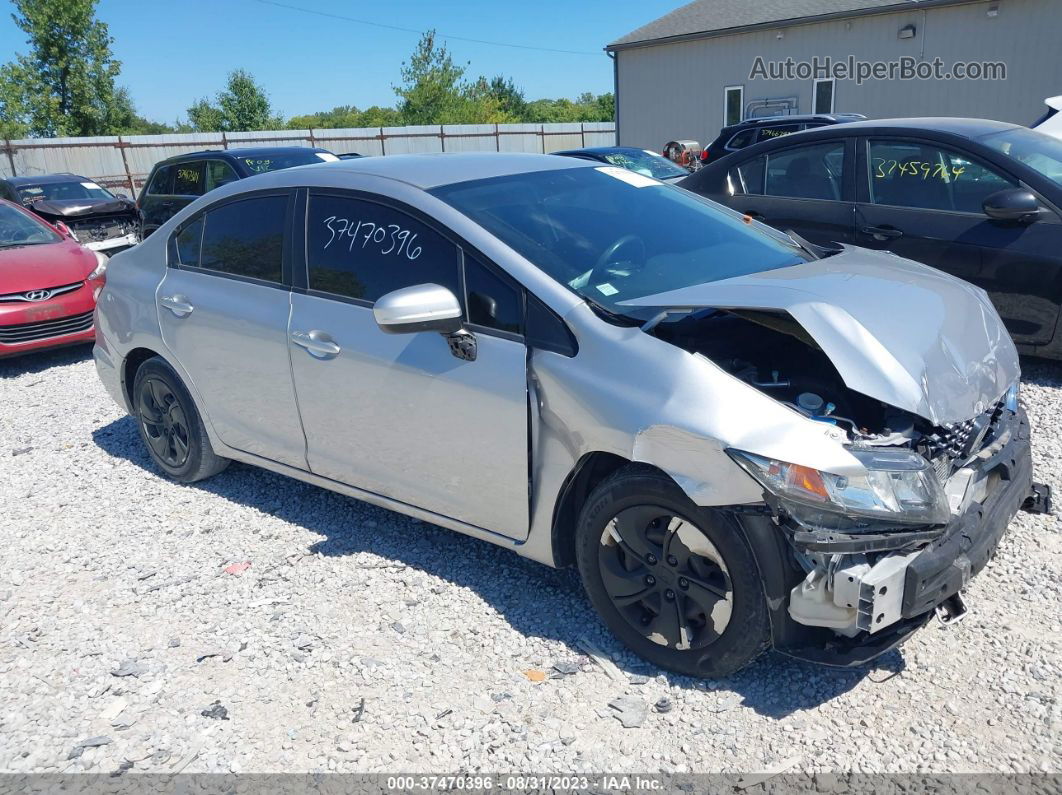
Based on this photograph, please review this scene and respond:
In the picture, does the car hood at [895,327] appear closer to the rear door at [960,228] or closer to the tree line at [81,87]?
the rear door at [960,228]

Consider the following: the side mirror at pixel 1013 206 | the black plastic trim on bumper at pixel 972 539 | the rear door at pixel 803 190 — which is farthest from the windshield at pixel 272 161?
the black plastic trim on bumper at pixel 972 539

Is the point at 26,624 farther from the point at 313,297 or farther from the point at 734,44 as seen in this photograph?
the point at 734,44

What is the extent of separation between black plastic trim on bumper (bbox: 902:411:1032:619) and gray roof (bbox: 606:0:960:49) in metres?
20.0

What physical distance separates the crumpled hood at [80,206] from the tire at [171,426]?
9.60 metres

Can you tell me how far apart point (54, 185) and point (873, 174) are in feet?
42.7

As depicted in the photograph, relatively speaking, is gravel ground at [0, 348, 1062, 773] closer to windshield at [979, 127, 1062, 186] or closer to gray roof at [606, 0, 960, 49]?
windshield at [979, 127, 1062, 186]

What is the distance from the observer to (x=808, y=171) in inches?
247

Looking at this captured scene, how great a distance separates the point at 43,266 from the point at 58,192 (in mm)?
6923

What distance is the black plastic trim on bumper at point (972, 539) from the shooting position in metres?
2.42

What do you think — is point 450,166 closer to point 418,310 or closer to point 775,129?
point 418,310

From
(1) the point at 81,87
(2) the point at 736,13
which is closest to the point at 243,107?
→ (1) the point at 81,87

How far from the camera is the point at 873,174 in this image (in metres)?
5.93

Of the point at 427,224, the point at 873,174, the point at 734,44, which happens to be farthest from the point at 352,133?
the point at 427,224

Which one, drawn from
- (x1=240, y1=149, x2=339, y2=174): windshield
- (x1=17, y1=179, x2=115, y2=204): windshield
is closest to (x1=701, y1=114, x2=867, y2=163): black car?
(x1=240, y1=149, x2=339, y2=174): windshield
